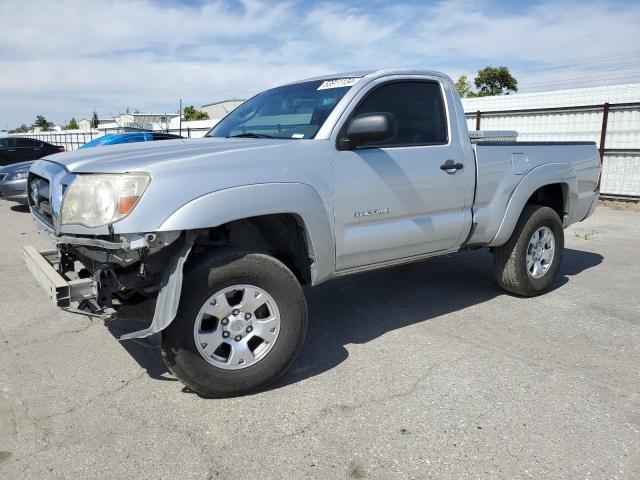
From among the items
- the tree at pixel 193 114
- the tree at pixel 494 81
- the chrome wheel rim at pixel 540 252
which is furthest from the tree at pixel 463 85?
the chrome wheel rim at pixel 540 252

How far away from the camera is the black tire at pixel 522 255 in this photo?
482 centimetres

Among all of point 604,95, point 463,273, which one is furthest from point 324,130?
point 604,95

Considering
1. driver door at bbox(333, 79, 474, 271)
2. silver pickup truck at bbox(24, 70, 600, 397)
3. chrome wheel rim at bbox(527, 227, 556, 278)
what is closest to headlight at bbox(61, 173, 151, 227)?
silver pickup truck at bbox(24, 70, 600, 397)

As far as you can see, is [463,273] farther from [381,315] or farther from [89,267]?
[89,267]

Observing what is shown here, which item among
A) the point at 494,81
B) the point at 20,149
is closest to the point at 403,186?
the point at 20,149

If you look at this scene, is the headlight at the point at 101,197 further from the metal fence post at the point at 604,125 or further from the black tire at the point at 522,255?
the metal fence post at the point at 604,125

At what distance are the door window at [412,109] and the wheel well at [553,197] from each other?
1.59 m

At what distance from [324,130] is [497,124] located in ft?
37.9

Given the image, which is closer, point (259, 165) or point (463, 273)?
point (259, 165)

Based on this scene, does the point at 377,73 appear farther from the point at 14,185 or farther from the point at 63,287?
the point at 14,185

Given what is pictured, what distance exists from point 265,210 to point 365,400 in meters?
1.26

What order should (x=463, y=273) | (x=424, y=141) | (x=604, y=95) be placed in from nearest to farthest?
(x=424, y=141) < (x=463, y=273) < (x=604, y=95)

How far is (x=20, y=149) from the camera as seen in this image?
1619cm

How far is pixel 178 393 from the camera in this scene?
3.25 metres
